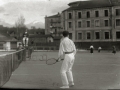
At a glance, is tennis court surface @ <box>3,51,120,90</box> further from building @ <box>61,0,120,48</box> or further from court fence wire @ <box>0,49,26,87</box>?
building @ <box>61,0,120,48</box>

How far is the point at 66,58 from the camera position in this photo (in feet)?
18.0

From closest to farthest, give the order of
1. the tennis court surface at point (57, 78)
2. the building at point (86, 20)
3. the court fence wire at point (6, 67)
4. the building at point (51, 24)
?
the tennis court surface at point (57, 78) < the court fence wire at point (6, 67) < the building at point (51, 24) < the building at point (86, 20)

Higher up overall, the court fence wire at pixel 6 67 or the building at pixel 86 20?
the building at pixel 86 20

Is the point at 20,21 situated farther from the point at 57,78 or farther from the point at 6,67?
the point at 57,78

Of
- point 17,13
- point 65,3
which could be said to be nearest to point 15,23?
point 17,13

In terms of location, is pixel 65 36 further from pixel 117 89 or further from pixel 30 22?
pixel 117 89

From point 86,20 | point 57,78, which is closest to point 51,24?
point 57,78

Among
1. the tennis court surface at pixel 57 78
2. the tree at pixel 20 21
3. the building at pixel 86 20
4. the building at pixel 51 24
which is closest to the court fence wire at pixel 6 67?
the tennis court surface at pixel 57 78

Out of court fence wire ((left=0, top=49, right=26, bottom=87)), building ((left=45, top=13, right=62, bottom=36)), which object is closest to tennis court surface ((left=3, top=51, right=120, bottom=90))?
court fence wire ((left=0, top=49, right=26, bottom=87))

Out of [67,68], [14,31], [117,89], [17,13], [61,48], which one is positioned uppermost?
[17,13]

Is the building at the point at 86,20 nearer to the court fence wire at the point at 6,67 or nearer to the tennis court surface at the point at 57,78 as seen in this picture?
the tennis court surface at the point at 57,78

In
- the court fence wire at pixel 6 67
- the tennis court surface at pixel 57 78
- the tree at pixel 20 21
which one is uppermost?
the tree at pixel 20 21

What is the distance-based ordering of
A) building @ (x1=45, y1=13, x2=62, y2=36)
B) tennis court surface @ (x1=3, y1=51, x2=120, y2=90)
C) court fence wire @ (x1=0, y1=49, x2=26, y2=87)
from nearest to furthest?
1. tennis court surface @ (x1=3, y1=51, x2=120, y2=90)
2. court fence wire @ (x1=0, y1=49, x2=26, y2=87)
3. building @ (x1=45, y1=13, x2=62, y2=36)

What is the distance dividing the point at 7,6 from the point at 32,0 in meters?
0.65
